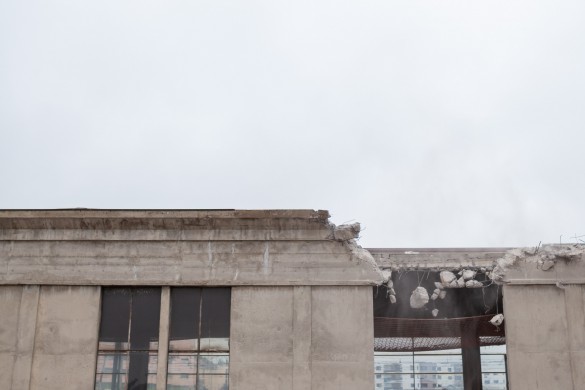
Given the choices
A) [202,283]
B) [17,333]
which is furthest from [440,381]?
[17,333]

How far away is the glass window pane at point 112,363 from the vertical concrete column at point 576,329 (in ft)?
27.2

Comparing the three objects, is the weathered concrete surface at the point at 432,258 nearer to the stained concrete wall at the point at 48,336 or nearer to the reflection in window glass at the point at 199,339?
the reflection in window glass at the point at 199,339

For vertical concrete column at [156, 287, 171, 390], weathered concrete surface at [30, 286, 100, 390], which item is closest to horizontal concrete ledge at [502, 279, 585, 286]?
vertical concrete column at [156, 287, 171, 390]

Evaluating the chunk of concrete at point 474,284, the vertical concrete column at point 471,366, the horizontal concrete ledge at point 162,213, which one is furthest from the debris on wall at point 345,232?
the vertical concrete column at point 471,366

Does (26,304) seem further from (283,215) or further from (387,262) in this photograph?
(387,262)

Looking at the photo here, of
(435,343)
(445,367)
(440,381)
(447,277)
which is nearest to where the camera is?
(447,277)

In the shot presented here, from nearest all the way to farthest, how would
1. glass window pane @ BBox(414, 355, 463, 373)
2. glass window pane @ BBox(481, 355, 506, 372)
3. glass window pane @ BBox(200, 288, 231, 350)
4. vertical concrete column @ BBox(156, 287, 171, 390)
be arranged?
1. vertical concrete column @ BBox(156, 287, 171, 390)
2. glass window pane @ BBox(200, 288, 231, 350)
3. glass window pane @ BBox(481, 355, 506, 372)
4. glass window pane @ BBox(414, 355, 463, 373)

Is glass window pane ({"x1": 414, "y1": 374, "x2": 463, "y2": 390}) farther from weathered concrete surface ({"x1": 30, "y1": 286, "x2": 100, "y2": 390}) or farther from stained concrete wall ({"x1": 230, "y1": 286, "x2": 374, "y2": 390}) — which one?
weathered concrete surface ({"x1": 30, "y1": 286, "x2": 100, "y2": 390})

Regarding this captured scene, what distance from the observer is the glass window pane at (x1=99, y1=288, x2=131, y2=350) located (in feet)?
46.0

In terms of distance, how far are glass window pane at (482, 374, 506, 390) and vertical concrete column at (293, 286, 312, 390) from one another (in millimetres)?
8311

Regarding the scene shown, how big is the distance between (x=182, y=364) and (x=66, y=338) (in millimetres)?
2277

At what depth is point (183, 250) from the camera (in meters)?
14.2

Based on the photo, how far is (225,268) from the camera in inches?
553

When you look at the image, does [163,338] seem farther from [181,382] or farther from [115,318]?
[115,318]
